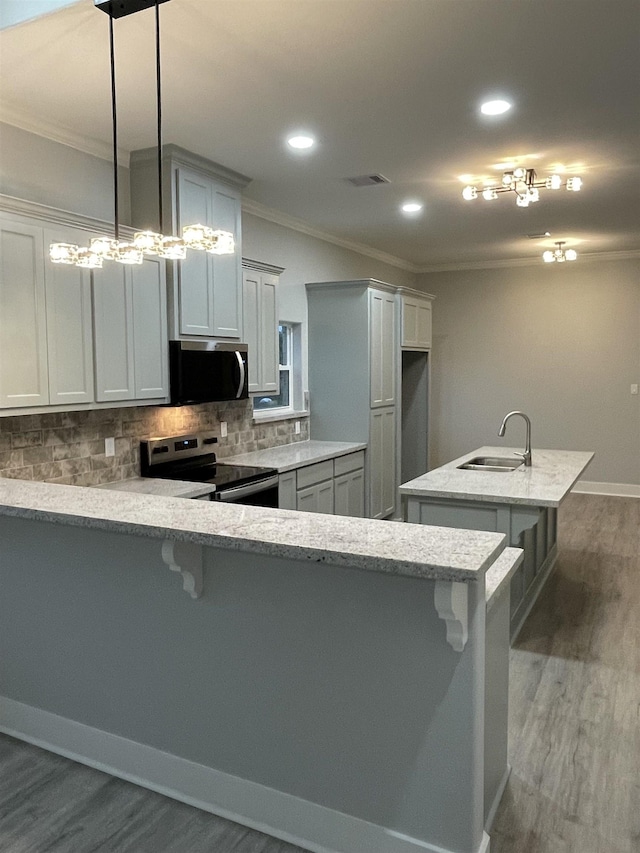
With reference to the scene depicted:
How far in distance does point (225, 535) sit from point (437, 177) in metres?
3.41

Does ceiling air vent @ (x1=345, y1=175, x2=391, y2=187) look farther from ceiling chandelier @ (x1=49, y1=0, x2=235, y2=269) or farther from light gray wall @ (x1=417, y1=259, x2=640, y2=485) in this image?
light gray wall @ (x1=417, y1=259, x2=640, y2=485)

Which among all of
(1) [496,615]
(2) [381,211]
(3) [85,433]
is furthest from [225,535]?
(2) [381,211]

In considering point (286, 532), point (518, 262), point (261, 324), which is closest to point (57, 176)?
point (261, 324)

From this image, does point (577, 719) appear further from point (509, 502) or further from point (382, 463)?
point (382, 463)

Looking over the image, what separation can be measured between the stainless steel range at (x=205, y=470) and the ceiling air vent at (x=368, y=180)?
1957mm

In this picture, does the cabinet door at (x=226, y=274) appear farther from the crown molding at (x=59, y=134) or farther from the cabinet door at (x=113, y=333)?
the cabinet door at (x=113, y=333)

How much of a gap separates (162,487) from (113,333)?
859 mm

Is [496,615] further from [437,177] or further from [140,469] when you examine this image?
[437,177]

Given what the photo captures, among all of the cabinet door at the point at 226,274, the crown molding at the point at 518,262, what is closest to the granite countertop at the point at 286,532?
the cabinet door at the point at 226,274

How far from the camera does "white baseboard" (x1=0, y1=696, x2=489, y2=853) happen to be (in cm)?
204

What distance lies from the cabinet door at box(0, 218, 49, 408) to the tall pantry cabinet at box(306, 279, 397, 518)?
3214 mm

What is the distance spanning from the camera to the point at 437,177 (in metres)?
4.46

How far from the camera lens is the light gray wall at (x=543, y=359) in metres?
7.68

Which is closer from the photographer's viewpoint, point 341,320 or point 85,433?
point 85,433
